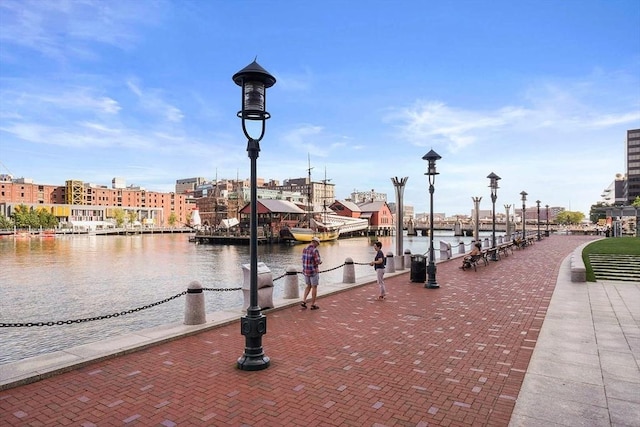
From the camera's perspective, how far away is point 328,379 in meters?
6.39

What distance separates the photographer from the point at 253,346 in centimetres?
696

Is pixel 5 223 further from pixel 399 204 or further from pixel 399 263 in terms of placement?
pixel 399 263

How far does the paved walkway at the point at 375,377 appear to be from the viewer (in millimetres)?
5195

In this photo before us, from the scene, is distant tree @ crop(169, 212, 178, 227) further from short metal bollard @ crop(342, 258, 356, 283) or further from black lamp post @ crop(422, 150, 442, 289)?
black lamp post @ crop(422, 150, 442, 289)

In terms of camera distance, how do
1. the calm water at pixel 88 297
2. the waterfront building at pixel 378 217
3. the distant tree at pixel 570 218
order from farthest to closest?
1. the distant tree at pixel 570 218
2. the waterfront building at pixel 378 217
3. the calm water at pixel 88 297

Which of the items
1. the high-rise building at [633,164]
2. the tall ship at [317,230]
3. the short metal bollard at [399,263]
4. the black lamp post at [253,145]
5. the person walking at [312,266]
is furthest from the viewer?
the high-rise building at [633,164]

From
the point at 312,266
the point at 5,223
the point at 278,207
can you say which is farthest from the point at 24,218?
the point at 312,266

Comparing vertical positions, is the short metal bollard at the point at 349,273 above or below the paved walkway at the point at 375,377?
above

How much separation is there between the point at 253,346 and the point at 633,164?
163172 millimetres

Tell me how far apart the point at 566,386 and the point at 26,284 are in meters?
30.5

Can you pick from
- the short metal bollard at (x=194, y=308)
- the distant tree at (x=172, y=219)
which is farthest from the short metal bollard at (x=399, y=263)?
the distant tree at (x=172, y=219)

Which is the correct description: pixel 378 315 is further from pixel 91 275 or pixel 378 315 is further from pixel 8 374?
pixel 91 275

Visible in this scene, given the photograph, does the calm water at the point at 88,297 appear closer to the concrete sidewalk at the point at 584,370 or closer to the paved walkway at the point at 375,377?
the paved walkway at the point at 375,377

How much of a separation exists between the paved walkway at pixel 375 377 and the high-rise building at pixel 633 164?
484 feet
